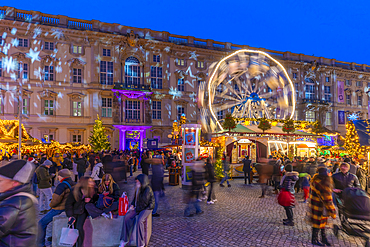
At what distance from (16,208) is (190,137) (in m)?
11.7

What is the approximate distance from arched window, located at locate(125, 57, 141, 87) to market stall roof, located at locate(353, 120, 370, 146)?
87.1ft

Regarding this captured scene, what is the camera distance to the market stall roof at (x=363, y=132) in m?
13.4

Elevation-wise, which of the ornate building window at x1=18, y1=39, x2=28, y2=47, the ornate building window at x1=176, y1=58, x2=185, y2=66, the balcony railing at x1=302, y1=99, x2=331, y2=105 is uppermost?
the ornate building window at x1=18, y1=39, x2=28, y2=47

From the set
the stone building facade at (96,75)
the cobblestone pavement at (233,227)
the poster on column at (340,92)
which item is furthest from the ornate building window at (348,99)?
the cobblestone pavement at (233,227)

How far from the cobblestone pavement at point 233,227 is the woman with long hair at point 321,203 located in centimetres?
42

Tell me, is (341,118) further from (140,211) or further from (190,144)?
(140,211)

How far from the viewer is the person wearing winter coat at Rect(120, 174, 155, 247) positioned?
5418 mm

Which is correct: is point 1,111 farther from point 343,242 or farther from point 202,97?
point 343,242

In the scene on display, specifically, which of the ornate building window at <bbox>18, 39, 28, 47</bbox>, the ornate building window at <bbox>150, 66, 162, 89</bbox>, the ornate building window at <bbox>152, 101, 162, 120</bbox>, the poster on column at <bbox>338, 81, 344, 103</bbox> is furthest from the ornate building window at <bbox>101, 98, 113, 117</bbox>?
the poster on column at <bbox>338, 81, 344, 103</bbox>

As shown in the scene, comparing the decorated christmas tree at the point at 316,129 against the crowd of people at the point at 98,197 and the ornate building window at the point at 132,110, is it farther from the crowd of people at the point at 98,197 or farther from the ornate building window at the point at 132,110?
the ornate building window at the point at 132,110

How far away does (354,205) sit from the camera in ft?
15.8

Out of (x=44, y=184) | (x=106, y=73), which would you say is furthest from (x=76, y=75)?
(x=44, y=184)

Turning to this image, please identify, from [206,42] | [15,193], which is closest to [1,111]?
[206,42]

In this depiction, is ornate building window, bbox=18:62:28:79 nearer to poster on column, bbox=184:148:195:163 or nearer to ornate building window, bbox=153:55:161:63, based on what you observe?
ornate building window, bbox=153:55:161:63
